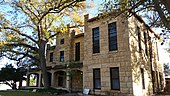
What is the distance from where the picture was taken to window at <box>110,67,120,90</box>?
1452cm

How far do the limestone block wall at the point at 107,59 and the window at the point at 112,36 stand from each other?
0.30 meters

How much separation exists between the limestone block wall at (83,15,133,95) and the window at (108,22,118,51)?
0.97 ft

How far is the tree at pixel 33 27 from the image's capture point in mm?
19828

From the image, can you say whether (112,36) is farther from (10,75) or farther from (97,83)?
(10,75)

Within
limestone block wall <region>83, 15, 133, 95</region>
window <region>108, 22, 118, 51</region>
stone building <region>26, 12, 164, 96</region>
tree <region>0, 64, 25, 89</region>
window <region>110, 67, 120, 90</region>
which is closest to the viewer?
limestone block wall <region>83, 15, 133, 95</region>

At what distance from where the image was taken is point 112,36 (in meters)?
15.8

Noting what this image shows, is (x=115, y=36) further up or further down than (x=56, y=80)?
further up

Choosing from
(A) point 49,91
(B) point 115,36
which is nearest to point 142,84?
(B) point 115,36

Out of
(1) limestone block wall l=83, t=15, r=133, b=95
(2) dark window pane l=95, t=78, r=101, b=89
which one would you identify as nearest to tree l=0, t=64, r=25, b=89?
(1) limestone block wall l=83, t=15, r=133, b=95

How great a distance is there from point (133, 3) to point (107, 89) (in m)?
7.93

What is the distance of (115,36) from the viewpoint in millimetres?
15578

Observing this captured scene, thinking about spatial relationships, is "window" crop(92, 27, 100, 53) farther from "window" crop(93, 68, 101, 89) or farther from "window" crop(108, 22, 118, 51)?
"window" crop(93, 68, 101, 89)

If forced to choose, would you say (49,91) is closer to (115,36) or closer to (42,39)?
(42,39)

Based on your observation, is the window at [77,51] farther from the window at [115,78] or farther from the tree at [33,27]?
the window at [115,78]
